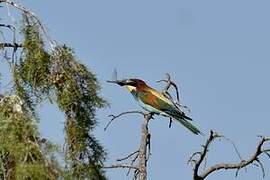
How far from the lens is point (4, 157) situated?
4125mm

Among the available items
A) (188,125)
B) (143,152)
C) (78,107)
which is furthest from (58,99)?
(188,125)

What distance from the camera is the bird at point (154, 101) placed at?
6298 mm

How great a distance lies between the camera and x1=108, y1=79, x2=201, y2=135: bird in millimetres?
6298

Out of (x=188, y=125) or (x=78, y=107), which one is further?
(x=188, y=125)

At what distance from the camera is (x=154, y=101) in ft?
20.9

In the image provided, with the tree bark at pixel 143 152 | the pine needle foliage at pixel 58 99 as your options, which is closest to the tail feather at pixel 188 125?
the tree bark at pixel 143 152

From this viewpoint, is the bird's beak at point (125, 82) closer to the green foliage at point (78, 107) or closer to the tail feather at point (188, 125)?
the tail feather at point (188, 125)

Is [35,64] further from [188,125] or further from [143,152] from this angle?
[188,125]

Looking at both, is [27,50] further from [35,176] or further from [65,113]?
[35,176]

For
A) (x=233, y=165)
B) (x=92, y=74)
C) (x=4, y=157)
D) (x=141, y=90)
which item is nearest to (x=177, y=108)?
(x=141, y=90)

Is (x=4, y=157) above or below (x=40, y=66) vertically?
below

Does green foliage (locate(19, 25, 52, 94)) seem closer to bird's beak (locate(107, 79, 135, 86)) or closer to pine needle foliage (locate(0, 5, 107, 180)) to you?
pine needle foliage (locate(0, 5, 107, 180))

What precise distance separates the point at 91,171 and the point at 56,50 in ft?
2.21

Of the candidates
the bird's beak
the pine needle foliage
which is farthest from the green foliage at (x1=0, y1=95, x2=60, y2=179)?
the bird's beak
